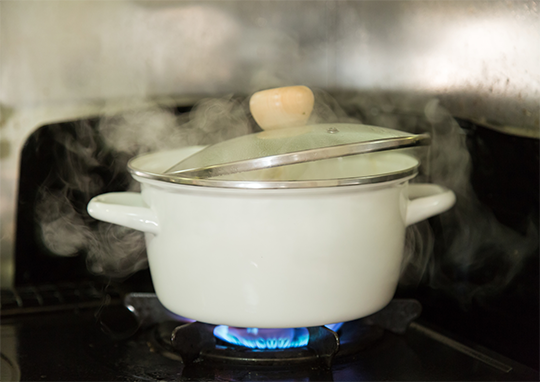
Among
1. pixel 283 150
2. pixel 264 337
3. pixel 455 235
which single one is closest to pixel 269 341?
pixel 264 337

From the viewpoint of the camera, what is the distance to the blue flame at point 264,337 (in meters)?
0.68

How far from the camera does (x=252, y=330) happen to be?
0.69 meters

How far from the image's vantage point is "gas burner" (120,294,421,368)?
65 centimetres

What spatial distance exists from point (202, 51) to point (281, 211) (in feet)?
1.99

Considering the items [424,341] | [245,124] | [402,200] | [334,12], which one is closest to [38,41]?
[245,124]

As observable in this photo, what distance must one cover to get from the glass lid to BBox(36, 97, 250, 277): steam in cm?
39

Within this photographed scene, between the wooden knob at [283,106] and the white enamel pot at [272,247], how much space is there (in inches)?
5.9

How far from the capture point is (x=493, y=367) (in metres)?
0.67

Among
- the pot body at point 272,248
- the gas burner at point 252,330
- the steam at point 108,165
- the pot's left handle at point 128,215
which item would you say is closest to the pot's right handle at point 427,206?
the pot body at point 272,248

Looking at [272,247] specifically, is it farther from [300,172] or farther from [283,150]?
[300,172]

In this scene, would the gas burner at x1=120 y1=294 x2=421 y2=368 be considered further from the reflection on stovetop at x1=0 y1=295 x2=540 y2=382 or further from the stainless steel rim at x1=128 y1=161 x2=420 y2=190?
the stainless steel rim at x1=128 y1=161 x2=420 y2=190

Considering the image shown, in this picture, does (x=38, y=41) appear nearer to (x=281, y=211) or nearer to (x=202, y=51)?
(x=202, y=51)

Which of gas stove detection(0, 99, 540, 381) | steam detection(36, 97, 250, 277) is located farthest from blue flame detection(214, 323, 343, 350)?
steam detection(36, 97, 250, 277)

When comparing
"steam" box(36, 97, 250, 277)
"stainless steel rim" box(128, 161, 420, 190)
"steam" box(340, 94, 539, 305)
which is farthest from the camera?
"steam" box(36, 97, 250, 277)
